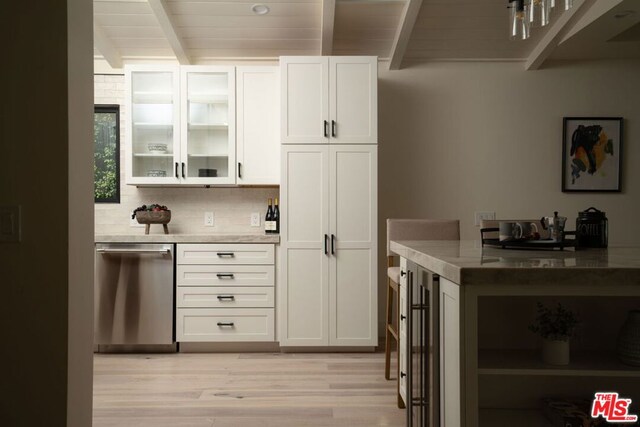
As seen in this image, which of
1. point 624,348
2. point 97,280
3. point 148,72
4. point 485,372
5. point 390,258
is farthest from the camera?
point 148,72

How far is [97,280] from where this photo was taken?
4.00 m

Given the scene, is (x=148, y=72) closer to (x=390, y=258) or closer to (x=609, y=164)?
(x=390, y=258)

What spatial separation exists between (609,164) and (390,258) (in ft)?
7.94

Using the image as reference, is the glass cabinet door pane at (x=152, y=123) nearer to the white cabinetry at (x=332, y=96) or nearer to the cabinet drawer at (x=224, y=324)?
the white cabinetry at (x=332, y=96)

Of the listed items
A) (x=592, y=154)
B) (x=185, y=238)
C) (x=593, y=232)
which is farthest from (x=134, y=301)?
(x=592, y=154)

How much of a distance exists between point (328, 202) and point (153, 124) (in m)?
1.65

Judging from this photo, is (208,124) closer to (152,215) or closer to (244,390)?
(152,215)

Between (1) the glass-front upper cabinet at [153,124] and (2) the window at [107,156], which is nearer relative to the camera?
(1) the glass-front upper cabinet at [153,124]

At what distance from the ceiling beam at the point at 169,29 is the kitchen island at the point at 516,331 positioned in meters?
2.90

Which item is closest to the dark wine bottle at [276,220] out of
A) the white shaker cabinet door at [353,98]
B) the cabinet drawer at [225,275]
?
the cabinet drawer at [225,275]

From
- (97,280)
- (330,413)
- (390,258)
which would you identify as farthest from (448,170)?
(97,280)

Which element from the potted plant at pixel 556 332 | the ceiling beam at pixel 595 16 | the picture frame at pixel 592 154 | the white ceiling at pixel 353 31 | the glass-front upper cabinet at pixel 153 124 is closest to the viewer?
the potted plant at pixel 556 332

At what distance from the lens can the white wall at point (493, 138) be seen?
4598mm

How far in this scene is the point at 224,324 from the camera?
4.06 meters
